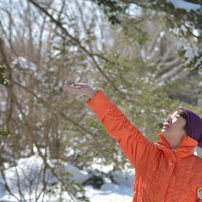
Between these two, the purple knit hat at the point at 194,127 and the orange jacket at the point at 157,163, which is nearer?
the orange jacket at the point at 157,163

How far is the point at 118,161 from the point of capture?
4590mm

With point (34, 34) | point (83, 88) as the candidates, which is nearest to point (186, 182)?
point (83, 88)

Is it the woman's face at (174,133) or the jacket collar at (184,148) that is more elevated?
the woman's face at (174,133)

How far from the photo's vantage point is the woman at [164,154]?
4.56 feet

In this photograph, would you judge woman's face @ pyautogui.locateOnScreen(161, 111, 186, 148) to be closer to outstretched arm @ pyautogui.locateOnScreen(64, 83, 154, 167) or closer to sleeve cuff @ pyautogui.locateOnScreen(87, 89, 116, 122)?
outstretched arm @ pyautogui.locateOnScreen(64, 83, 154, 167)

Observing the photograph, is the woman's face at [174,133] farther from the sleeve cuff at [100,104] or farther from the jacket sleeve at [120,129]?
the sleeve cuff at [100,104]

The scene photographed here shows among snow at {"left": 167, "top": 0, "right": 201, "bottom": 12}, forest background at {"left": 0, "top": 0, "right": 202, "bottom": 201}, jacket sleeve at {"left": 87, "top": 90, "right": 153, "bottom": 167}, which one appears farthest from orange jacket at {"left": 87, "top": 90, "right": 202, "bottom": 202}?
snow at {"left": 167, "top": 0, "right": 201, "bottom": 12}

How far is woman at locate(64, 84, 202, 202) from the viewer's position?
4.56 ft

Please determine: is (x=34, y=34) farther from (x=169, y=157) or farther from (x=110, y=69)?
(x=169, y=157)

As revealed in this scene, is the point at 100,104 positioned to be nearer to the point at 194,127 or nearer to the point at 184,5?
the point at 194,127

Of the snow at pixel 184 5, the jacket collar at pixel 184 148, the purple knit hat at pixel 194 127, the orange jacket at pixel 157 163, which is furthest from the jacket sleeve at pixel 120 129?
the snow at pixel 184 5

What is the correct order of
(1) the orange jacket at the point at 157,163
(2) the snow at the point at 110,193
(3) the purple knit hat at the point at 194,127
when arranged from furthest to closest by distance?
(2) the snow at the point at 110,193 → (3) the purple knit hat at the point at 194,127 → (1) the orange jacket at the point at 157,163

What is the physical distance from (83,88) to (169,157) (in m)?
0.68

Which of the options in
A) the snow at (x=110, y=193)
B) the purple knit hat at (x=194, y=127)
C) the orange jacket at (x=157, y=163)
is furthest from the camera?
the snow at (x=110, y=193)
